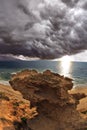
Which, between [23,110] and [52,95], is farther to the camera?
[23,110]

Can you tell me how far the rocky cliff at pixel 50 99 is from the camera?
18.0 m

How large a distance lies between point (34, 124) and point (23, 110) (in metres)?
4.23

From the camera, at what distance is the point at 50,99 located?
18078 mm

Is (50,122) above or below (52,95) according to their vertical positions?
below

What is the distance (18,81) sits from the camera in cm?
1834

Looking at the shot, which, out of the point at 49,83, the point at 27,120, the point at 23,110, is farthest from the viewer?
the point at 23,110

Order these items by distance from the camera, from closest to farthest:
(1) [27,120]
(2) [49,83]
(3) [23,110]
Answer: (2) [49,83] < (1) [27,120] < (3) [23,110]

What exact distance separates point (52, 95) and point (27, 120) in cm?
237

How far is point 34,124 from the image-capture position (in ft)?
61.2

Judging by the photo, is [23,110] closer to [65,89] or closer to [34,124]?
[34,124]

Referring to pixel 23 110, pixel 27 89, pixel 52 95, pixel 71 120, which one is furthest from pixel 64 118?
pixel 23 110

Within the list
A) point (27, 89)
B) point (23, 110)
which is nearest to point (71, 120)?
point (27, 89)

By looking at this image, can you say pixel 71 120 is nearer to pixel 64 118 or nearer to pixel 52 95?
pixel 64 118

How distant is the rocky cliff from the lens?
18016mm
